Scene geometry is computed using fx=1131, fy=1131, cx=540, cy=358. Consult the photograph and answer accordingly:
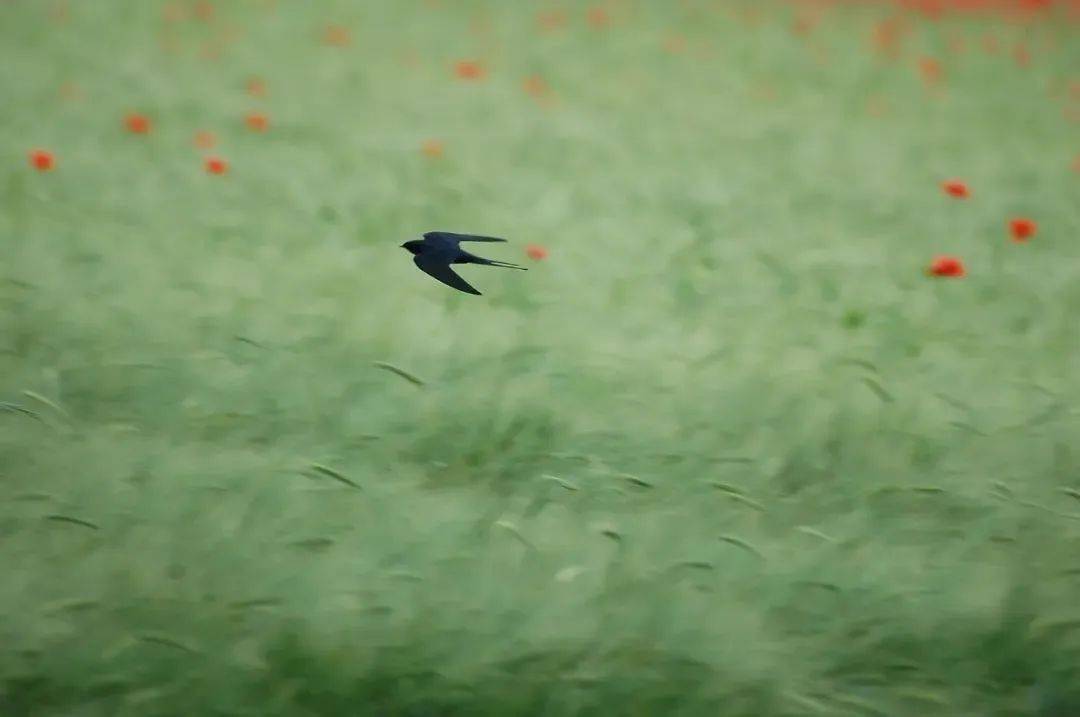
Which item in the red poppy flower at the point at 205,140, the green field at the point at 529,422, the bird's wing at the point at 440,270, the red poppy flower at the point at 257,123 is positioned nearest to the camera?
the green field at the point at 529,422

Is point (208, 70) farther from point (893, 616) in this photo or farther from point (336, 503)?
point (893, 616)

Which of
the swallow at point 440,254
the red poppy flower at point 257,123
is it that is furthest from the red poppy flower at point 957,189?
the red poppy flower at point 257,123

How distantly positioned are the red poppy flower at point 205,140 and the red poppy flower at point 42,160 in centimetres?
32

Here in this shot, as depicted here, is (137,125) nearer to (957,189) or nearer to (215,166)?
(215,166)

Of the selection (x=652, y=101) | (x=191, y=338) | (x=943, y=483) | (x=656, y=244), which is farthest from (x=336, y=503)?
(x=652, y=101)

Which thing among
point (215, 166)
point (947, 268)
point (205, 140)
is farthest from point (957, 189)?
point (205, 140)

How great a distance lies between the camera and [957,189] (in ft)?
7.79

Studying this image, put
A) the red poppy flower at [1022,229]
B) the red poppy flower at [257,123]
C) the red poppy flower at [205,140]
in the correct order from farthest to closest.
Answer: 1. the red poppy flower at [257,123]
2. the red poppy flower at [205,140]
3. the red poppy flower at [1022,229]

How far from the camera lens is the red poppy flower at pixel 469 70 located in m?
3.45

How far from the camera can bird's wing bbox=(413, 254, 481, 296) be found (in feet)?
6.09

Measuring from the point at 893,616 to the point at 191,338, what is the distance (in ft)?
3.70

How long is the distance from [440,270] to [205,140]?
39.5 inches

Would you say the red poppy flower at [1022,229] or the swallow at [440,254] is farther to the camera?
the red poppy flower at [1022,229]

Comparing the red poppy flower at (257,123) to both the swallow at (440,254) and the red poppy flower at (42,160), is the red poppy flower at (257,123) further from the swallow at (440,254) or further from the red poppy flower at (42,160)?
the swallow at (440,254)
